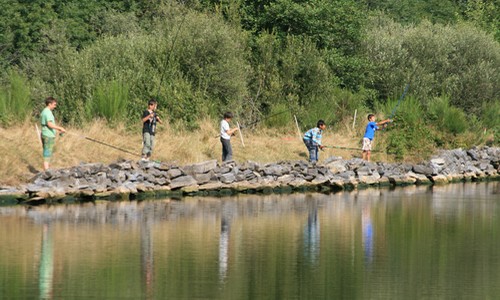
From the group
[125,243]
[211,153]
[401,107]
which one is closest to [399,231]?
[125,243]

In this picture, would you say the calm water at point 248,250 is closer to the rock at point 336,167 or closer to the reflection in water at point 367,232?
the reflection in water at point 367,232

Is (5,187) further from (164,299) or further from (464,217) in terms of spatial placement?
(164,299)

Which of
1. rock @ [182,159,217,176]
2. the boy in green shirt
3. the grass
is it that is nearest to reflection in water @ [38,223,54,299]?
the boy in green shirt

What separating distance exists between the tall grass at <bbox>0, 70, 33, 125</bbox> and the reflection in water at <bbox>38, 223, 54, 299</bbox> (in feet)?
36.9

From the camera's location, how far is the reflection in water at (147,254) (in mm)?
15594

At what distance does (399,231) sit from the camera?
2292 cm

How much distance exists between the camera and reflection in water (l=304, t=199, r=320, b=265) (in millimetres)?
18828

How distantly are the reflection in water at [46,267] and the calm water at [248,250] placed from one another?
19mm

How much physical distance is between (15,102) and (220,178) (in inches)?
275

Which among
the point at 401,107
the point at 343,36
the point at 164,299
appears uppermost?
the point at 343,36

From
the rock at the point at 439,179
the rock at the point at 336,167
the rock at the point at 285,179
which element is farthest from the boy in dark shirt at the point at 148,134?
the rock at the point at 439,179

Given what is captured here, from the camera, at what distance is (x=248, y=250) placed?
63.8 feet

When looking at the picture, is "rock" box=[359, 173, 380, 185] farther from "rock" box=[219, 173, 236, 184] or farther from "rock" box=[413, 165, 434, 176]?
"rock" box=[219, 173, 236, 184]

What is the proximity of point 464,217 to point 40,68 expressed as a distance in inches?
777
